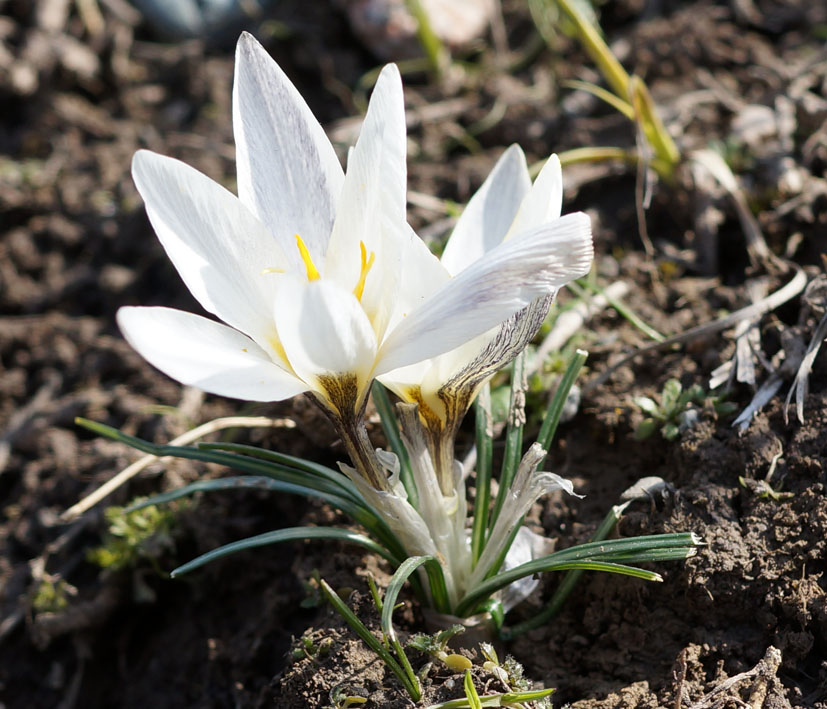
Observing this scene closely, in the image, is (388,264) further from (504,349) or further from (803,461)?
(803,461)

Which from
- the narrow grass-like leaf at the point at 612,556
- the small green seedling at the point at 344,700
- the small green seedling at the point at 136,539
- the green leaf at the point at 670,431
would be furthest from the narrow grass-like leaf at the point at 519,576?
the small green seedling at the point at 136,539

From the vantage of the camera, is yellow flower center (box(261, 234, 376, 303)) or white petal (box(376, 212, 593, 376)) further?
yellow flower center (box(261, 234, 376, 303))

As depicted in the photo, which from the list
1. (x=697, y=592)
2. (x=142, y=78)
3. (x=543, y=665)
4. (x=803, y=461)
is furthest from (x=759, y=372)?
(x=142, y=78)

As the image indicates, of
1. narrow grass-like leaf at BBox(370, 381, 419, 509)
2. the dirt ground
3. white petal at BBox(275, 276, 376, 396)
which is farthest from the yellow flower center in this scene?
the dirt ground

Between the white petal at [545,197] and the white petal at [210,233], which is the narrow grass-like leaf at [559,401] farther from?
the white petal at [210,233]

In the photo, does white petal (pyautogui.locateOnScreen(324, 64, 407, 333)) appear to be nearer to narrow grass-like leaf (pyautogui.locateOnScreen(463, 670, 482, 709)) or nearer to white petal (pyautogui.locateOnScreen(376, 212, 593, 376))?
white petal (pyautogui.locateOnScreen(376, 212, 593, 376))
